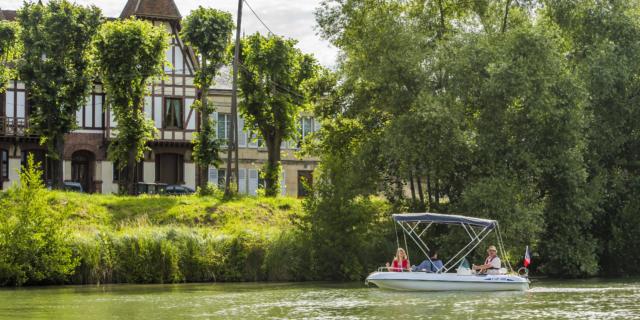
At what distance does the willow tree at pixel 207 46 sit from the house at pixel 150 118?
845 cm

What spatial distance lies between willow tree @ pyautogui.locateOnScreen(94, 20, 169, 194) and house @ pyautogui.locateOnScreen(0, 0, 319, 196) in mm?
9858

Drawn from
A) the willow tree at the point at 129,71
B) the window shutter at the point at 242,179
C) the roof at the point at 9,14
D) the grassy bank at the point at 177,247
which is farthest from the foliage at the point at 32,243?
the window shutter at the point at 242,179

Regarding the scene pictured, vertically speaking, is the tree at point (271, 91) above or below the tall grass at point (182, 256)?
above

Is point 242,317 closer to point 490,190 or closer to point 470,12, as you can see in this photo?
point 490,190

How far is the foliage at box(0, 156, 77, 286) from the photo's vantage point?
47906 millimetres

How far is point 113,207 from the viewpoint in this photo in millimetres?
61594

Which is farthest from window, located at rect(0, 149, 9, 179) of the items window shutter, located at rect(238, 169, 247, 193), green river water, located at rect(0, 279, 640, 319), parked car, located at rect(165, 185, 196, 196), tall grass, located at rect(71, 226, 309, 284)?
green river water, located at rect(0, 279, 640, 319)

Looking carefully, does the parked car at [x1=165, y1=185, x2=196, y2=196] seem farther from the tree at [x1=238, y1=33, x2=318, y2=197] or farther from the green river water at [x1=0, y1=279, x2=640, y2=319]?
the green river water at [x1=0, y1=279, x2=640, y2=319]

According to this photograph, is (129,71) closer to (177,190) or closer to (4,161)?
(177,190)

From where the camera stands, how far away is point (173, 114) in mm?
80000

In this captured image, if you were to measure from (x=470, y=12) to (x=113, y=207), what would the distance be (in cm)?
2126

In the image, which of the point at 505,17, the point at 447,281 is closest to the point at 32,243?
the point at 447,281

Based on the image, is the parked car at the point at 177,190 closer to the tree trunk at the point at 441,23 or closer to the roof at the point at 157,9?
the roof at the point at 157,9

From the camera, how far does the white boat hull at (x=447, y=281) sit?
46.1 m
